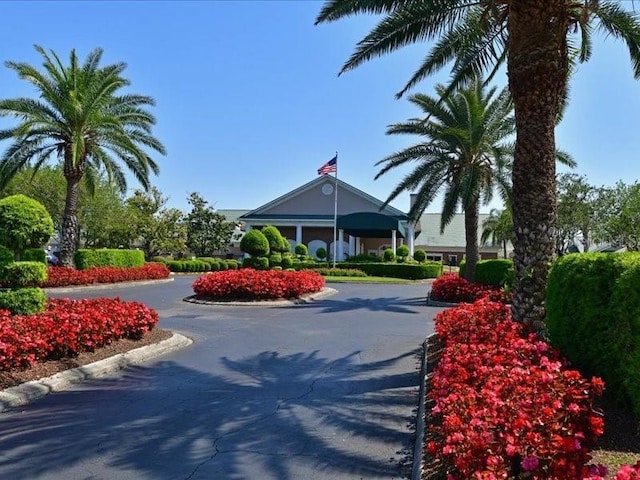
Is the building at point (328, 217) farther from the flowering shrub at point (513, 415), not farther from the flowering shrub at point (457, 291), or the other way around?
the flowering shrub at point (513, 415)

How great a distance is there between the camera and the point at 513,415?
382 cm

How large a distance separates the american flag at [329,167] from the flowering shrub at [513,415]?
2770cm

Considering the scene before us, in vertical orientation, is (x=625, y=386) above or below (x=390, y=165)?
below

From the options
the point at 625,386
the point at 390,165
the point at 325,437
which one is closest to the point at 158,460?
the point at 325,437

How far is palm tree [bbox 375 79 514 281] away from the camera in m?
20.2

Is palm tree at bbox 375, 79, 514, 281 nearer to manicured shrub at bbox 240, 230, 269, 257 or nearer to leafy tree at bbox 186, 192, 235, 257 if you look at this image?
manicured shrub at bbox 240, 230, 269, 257

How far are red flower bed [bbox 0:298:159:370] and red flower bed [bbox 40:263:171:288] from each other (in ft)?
41.8

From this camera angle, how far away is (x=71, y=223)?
26.2 m

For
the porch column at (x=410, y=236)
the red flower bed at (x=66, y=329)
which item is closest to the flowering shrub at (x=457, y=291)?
the red flower bed at (x=66, y=329)

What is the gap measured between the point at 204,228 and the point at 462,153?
33.8 metres

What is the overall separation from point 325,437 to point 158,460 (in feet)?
5.19

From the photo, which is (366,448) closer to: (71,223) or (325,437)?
(325,437)

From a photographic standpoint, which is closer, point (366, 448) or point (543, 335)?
point (366, 448)

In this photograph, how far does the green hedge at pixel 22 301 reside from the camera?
9391 millimetres
